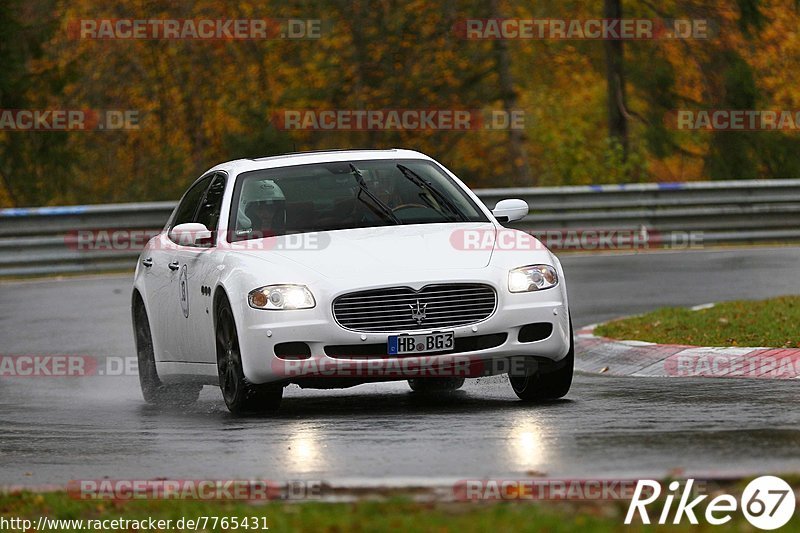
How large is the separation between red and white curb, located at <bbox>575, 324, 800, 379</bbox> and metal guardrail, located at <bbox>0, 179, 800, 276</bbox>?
11.3m

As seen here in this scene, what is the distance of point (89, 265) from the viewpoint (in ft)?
81.2

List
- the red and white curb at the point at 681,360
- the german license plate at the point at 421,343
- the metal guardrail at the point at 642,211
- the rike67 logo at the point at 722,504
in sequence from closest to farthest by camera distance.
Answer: the rike67 logo at the point at 722,504 → the german license plate at the point at 421,343 → the red and white curb at the point at 681,360 → the metal guardrail at the point at 642,211

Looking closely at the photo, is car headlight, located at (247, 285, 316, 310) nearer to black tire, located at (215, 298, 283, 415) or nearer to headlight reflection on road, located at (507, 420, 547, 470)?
black tire, located at (215, 298, 283, 415)

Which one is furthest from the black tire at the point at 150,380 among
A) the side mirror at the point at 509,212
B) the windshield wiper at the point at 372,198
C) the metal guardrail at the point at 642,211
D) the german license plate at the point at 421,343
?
the metal guardrail at the point at 642,211

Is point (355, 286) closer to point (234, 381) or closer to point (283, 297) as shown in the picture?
point (283, 297)

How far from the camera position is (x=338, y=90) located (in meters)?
38.6

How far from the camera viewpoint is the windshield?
444 inches

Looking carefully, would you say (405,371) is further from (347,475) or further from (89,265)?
(89,265)

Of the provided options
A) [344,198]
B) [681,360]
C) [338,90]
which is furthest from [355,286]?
[338,90]

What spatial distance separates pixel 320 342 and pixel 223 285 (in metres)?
0.85

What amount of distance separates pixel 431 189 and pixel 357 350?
1.97 meters

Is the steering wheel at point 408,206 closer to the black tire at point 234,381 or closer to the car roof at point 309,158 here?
the car roof at point 309,158

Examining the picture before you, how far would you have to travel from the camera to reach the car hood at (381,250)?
1030cm

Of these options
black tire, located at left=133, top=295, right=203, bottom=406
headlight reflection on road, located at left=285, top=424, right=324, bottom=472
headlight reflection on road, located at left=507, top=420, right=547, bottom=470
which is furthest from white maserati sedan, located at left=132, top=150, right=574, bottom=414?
headlight reflection on road, located at left=507, top=420, right=547, bottom=470
